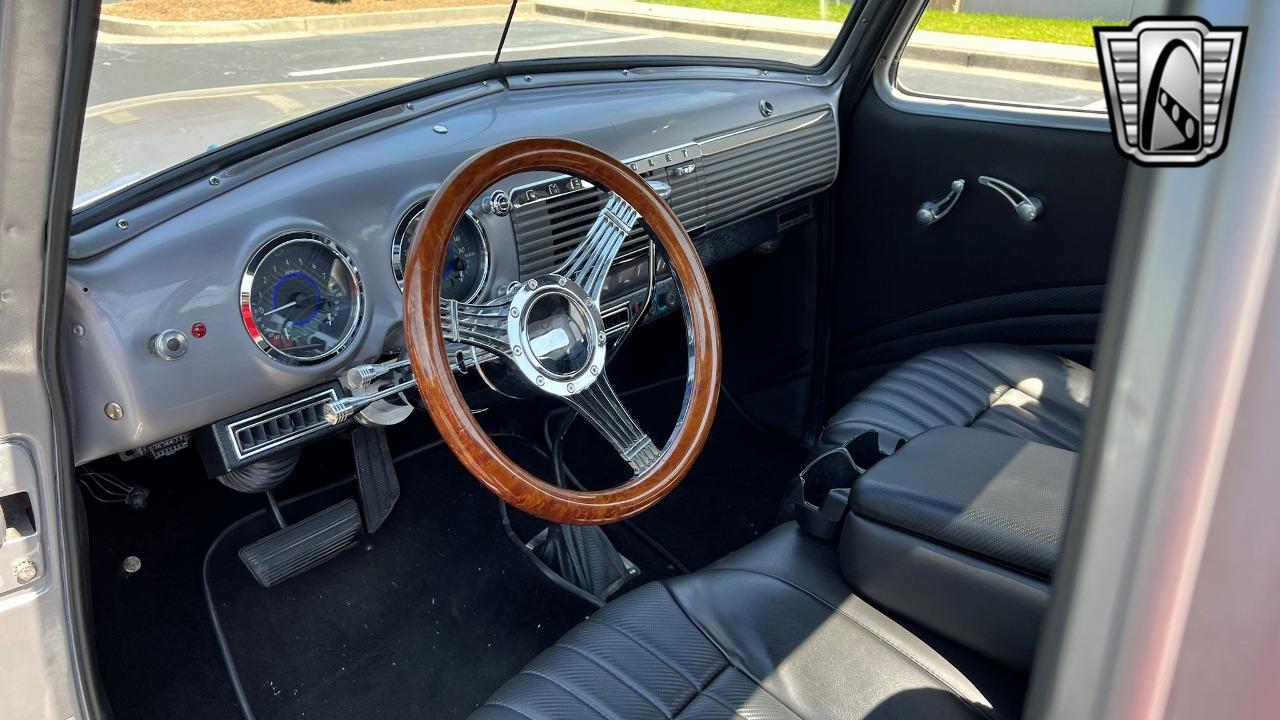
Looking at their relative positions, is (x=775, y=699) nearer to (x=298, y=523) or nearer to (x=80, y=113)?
(x=80, y=113)

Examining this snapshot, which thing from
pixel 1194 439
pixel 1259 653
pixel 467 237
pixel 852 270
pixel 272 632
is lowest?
pixel 272 632

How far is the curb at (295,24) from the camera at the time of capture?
1.52 metres

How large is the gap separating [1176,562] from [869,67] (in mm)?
2308

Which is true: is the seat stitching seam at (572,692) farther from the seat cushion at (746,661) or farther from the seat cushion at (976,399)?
the seat cushion at (976,399)

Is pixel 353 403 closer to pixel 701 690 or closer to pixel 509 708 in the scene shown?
pixel 509 708

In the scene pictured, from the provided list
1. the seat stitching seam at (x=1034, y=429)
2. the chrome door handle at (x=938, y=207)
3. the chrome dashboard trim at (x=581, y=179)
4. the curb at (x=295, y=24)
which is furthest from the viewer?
the chrome door handle at (x=938, y=207)

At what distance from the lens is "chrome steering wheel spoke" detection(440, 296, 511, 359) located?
1577mm

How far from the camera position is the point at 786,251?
113 inches

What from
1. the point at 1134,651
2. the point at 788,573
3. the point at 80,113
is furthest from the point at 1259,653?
the point at 80,113

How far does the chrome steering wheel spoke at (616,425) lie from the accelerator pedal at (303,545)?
91 cm

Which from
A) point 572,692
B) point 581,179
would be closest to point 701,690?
point 572,692

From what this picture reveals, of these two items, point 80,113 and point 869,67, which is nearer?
point 80,113

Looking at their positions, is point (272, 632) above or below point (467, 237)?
below

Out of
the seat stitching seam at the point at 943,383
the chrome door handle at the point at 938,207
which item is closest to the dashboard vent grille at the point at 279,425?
the seat stitching seam at the point at 943,383
